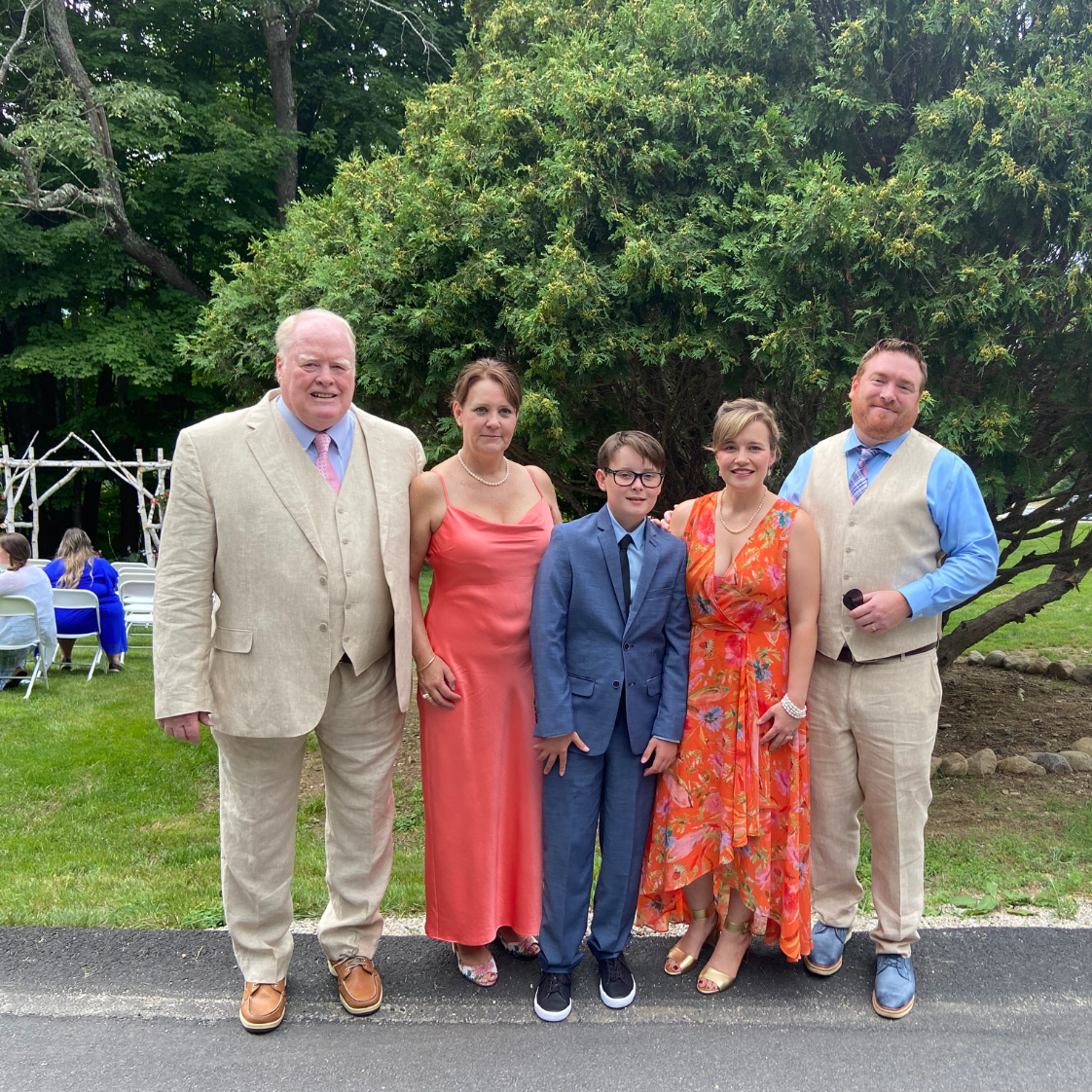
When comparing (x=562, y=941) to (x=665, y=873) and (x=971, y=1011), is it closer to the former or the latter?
(x=665, y=873)

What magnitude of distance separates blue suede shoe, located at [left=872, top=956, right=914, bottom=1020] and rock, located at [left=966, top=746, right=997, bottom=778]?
3116 mm

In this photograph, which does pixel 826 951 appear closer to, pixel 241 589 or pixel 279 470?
pixel 241 589

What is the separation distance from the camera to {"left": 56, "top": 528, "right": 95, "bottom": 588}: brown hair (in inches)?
408

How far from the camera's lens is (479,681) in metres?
3.32

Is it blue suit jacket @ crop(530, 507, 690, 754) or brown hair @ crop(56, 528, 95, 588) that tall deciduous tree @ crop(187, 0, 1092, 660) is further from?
brown hair @ crop(56, 528, 95, 588)

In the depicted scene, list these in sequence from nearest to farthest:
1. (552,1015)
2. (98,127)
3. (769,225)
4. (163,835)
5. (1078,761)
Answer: (552,1015) < (769,225) < (163,835) < (1078,761) < (98,127)

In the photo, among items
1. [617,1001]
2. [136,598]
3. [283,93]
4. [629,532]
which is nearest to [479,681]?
[629,532]

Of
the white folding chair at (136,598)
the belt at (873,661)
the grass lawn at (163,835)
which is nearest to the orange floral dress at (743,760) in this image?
the belt at (873,661)

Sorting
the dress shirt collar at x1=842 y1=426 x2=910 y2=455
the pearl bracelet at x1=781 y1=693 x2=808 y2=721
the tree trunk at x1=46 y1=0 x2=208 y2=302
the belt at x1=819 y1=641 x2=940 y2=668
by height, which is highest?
the tree trunk at x1=46 y1=0 x2=208 y2=302

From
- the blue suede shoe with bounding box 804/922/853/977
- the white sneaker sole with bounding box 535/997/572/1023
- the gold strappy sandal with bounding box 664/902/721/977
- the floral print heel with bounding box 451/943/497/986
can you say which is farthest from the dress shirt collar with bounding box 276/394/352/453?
the blue suede shoe with bounding box 804/922/853/977

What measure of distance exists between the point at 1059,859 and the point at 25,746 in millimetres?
6979

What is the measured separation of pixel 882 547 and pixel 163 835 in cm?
418

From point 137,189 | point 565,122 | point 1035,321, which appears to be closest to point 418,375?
point 565,122

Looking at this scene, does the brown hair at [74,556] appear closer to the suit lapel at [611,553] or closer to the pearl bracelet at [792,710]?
the suit lapel at [611,553]
